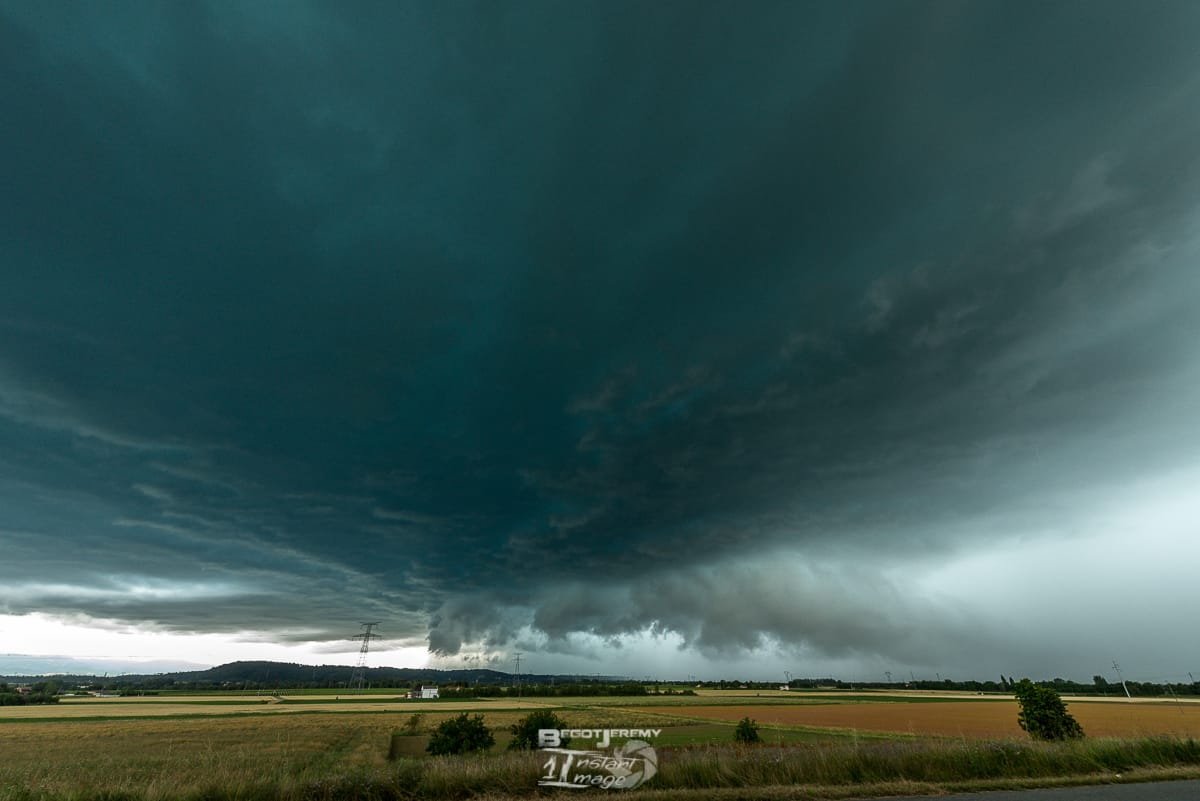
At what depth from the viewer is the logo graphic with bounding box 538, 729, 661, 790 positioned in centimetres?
1138

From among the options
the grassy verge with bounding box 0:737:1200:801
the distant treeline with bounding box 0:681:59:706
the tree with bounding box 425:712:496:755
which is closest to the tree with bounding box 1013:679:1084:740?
the grassy verge with bounding box 0:737:1200:801

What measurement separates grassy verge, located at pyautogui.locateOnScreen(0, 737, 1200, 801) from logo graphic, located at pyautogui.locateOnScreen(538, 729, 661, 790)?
0.31 m

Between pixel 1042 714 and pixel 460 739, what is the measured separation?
161ft

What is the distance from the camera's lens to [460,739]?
5341 centimetres

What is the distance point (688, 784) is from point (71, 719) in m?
131

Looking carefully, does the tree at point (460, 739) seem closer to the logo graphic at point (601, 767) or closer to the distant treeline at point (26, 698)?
the logo graphic at point (601, 767)

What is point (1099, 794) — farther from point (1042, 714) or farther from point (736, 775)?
point (1042, 714)

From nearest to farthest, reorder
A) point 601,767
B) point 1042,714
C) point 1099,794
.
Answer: point 1099,794
point 601,767
point 1042,714

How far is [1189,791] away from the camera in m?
11.1

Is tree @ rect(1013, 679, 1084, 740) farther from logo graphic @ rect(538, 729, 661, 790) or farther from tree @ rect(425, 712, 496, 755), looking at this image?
tree @ rect(425, 712, 496, 755)

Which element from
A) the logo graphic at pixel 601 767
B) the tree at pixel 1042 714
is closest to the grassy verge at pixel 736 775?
the logo graphic at pixel 601 767

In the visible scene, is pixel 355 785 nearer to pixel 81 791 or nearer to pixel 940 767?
pixel 81 791

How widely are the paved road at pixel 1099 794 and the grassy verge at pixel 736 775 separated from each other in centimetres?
61

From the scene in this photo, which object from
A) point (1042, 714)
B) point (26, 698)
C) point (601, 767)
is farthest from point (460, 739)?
point (26, 698)
